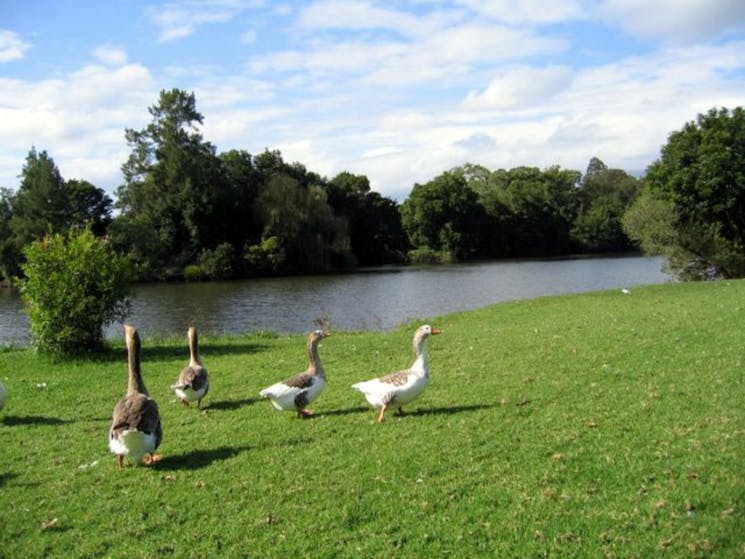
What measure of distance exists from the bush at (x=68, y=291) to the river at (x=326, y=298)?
6939 mm

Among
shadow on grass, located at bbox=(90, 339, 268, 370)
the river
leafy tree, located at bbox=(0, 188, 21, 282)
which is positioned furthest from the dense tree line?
shadow on grass, located at bbox=(90, 339, 268, 370)

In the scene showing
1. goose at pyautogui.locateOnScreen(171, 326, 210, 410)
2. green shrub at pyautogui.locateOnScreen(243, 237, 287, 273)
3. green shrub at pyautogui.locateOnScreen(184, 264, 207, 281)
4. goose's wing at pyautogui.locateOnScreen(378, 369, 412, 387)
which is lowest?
goose at pyautogui.locateOnScreen(171, 326, 210, 410)

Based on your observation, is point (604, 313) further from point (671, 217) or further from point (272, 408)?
point (671, 217)

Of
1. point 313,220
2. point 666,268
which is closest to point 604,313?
point 666,268

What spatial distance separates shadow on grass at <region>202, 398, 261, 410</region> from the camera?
12.7 meters

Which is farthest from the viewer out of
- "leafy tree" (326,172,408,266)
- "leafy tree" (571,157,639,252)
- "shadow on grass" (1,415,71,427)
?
"leafy tree" (571,157,639,252)

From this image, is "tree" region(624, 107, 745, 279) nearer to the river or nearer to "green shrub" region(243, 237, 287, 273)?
the river

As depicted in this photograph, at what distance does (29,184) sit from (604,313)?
242 ft

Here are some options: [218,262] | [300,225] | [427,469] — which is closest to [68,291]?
[427,469]

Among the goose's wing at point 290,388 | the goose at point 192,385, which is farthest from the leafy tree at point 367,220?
the goose's wing at point 290,388

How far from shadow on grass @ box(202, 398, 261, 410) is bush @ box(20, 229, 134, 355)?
8.81 meters

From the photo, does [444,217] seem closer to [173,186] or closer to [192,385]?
[173,186]

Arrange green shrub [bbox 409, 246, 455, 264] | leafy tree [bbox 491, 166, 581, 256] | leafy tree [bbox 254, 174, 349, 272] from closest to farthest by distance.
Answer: leafy tree [bbox 254, 174, 349, 272]
green shrub [bbox 409, 246, 455, 264]
leafy tree [bbox 491, 166, 581, 256]

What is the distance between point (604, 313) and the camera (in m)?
24.7
